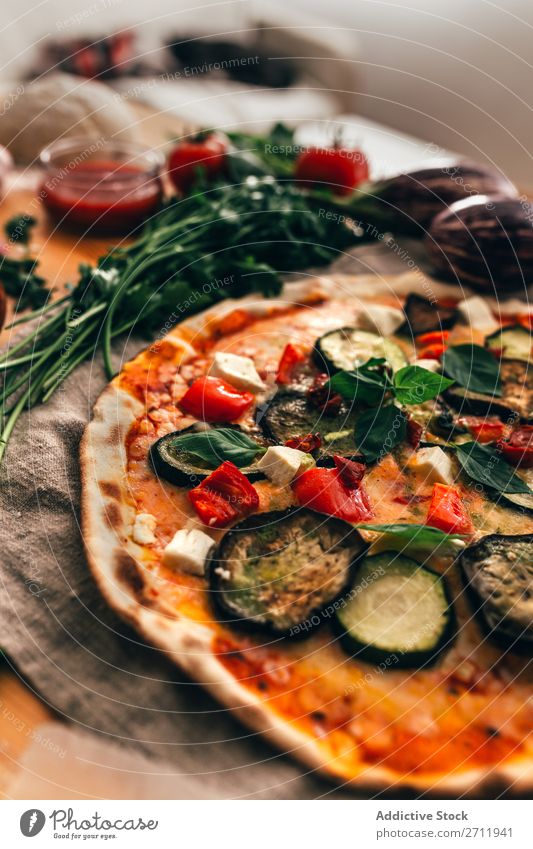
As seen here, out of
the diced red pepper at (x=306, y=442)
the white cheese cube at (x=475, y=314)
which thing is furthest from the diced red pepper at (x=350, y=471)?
the white cheese cube at (x=475, y=314)

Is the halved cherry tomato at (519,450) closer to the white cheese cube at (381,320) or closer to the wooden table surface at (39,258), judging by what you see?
the white cheese cube at (381,320)

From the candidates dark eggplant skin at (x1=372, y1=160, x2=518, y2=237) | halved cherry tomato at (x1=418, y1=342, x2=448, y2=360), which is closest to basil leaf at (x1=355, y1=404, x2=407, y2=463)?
halved cherry tomato at (x1=418, y1=342, x2=448, y2=360)

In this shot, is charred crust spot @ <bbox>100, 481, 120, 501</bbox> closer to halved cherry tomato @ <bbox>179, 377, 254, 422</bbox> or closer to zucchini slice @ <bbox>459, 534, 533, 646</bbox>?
halved cherry tomato @ <bbox>179, 377, 254, 422</bbox>

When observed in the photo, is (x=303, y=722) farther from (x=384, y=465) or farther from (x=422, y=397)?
(x=422, y=397)

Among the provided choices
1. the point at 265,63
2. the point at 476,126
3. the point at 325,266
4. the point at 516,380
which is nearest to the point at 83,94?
the point at 325,266

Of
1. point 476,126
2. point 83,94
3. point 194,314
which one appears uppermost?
point 476,126

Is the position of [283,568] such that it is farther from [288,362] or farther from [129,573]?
[288,362]

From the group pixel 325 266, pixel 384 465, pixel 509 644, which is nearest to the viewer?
pixel 509 644
